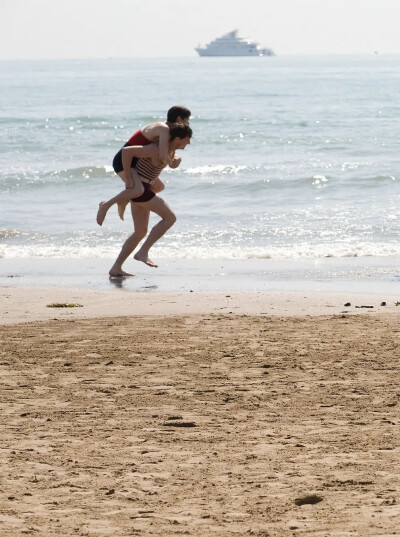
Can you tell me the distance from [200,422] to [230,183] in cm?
1368

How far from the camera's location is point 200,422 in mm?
5297

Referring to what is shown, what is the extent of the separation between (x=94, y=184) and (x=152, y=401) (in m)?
14.3

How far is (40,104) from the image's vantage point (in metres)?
42.8

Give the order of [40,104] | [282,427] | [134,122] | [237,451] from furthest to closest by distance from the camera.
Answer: [40,104], [134,122], [282,427], [237,451]

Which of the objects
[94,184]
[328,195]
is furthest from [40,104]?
[328,195]

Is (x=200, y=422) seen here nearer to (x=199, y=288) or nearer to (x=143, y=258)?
(x=199, y=288)

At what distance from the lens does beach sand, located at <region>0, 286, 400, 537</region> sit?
4.04 meters

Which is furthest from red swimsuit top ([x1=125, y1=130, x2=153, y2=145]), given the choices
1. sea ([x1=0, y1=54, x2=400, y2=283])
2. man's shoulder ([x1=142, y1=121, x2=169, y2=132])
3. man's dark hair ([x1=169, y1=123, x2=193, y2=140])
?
sea ([x1=0, y1=54, x2=400, y2=283])

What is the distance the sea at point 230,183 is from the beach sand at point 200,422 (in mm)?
3460

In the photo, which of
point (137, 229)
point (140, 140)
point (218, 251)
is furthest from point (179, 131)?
point (218, 251)

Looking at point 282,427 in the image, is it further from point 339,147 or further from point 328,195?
point 339,147

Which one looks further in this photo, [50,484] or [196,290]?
[196,290]

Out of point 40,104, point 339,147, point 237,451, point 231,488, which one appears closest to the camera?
point 231,488

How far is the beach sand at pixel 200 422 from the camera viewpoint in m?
4.04
